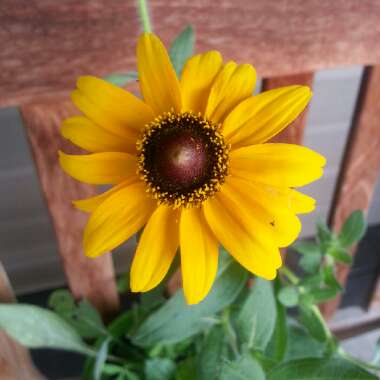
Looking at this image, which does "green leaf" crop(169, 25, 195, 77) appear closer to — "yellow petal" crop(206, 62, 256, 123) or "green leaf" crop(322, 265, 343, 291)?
"yellow petal" crop(206, 62, 256, 123)

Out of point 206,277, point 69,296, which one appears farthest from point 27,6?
point 69,296

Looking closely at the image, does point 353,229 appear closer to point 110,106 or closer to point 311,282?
point 311,282

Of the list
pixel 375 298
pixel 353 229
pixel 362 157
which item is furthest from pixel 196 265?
pixel 375 298

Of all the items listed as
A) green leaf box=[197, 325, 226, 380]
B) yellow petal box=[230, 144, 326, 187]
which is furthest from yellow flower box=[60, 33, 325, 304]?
green leaf box=[197, 325, 226, 380]

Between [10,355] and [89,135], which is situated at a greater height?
[89,135]

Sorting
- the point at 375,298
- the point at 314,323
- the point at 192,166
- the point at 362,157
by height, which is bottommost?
the point at 375,298

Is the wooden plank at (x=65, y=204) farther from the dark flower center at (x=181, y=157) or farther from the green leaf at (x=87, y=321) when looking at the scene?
the dark flower center at (x=181, y=157)
